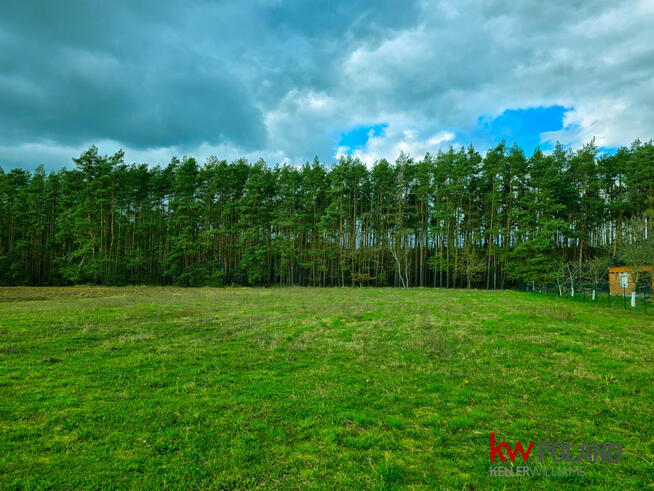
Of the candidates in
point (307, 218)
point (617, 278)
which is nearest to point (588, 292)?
point (617, 278)

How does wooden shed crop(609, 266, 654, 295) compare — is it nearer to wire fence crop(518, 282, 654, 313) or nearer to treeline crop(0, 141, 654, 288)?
wire fence crop(518, 282, 654, 313)

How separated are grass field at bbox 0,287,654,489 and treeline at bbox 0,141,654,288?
1246 inches

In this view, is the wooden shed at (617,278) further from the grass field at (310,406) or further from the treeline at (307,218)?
the grass field at (310,406)

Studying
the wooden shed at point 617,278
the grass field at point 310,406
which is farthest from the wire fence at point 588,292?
the grass field at point 310,406

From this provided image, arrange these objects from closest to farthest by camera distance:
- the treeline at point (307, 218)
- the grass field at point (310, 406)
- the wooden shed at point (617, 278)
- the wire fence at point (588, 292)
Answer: the grass field at point (310, 406)
the wire fence at point (588, 292)
the wooden shed at point (617, 278)
the treeline at point (307, 218)

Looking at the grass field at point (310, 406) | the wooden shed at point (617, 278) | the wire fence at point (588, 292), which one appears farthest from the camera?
the wooden shed at point (617, 278)

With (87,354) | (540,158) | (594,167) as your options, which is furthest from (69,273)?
(594,167)

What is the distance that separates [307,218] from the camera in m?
45.1

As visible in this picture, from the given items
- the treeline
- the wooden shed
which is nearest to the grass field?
the wooden shed

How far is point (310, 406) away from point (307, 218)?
40625mm

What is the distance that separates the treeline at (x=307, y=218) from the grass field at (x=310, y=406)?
31650 millimetres

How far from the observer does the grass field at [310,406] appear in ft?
11.4

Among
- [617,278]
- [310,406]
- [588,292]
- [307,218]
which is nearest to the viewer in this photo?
[310,406]

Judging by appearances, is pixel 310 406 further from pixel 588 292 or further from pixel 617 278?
pixel 617 278
